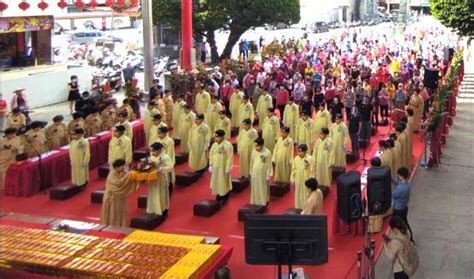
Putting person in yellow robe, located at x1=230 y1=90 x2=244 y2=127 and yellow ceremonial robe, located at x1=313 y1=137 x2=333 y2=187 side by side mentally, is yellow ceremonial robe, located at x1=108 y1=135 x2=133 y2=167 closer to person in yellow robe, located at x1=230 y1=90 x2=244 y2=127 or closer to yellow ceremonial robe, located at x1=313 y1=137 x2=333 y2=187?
yellow ceremonial robe, located at x1=313 y1=137 x2=333 y2=187

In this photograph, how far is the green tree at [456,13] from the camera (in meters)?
27.5

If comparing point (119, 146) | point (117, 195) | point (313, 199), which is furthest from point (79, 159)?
point (313, 199)

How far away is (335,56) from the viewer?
→ 31750mm

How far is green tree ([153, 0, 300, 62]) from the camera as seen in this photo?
3222 centimetres

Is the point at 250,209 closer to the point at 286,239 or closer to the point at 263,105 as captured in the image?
the point at 286,239

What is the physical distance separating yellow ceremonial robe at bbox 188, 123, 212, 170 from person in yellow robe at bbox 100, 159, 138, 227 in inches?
138

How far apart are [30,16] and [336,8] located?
52.3 meters

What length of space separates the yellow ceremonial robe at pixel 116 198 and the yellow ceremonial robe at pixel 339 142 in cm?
521

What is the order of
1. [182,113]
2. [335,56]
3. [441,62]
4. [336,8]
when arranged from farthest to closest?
[336,8], [335,56], [441,62], [182,113]

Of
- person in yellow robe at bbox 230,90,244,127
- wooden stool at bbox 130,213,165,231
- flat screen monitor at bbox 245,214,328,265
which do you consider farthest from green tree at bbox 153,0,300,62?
flat screen monitor at bbox 245,214,328,265

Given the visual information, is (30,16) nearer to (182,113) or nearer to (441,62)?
(182,113)

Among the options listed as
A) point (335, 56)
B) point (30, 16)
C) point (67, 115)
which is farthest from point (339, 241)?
point (335, 56)

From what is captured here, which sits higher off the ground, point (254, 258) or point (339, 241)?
point (254, 258)

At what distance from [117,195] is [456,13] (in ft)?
67.9
